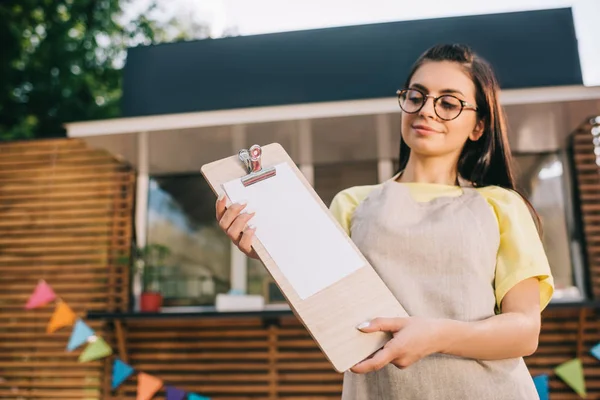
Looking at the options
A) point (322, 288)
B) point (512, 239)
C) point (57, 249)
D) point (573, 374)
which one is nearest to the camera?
point (322, 288)

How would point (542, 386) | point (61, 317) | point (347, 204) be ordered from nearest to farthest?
point (347, 204), point (542, 386), point (61, 317)

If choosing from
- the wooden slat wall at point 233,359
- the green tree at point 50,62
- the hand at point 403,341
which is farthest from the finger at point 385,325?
the green tree at point 50,62

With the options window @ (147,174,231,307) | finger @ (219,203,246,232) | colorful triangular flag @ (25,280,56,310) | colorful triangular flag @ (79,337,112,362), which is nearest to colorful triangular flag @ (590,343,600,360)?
window @ (147,174,231,307)

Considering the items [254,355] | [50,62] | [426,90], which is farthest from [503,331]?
[50,62]

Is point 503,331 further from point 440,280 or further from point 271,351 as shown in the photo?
point 271,351

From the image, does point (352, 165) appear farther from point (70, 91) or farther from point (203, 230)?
point (70, 91)

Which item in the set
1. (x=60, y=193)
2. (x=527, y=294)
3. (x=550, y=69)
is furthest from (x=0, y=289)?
(x=550, y=69)

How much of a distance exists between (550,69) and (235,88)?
345 cm

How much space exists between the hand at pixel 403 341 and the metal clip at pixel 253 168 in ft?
1.34

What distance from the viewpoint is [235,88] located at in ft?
20.4

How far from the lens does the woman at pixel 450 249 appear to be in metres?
1.11

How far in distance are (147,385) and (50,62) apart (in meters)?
8.49

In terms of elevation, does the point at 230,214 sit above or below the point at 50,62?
below

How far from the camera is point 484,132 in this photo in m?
1.41
